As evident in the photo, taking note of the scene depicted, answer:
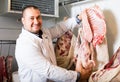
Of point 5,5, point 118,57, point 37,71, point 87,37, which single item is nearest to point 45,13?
point 5,5

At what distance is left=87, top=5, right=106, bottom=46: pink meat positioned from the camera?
64.6 inches

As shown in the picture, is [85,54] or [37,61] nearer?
[37,61]

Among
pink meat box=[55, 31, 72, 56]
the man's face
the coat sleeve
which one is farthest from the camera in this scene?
pink meat box=[55, 31, 72, 56]

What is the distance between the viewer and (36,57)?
4.99 feet

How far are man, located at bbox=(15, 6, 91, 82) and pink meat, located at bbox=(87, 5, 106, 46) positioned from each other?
0.24 metres

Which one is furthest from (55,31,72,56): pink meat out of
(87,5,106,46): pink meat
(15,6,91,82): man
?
(87,5,106,46): pink meat

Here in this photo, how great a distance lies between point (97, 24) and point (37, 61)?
56 cm

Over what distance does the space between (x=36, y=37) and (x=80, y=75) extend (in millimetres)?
444

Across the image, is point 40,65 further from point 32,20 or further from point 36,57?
point 32,20

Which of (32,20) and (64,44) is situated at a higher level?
(32,20)

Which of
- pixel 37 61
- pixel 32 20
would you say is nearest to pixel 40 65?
pixel 37 61

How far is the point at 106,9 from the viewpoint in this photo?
1.79m

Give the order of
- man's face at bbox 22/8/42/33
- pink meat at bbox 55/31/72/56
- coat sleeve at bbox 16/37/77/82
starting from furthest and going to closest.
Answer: pink meat at bbox 55/31/72/56 → man's face at bbox 22/8/42/33 → coat sleeve at bbox 16/37/77/82

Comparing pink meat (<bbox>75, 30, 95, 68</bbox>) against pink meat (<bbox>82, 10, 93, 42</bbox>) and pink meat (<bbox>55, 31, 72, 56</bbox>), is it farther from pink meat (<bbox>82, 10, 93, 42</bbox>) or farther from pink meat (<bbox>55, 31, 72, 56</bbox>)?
pink meat (<bbox>55, 31, 72, 56</bbox>)
